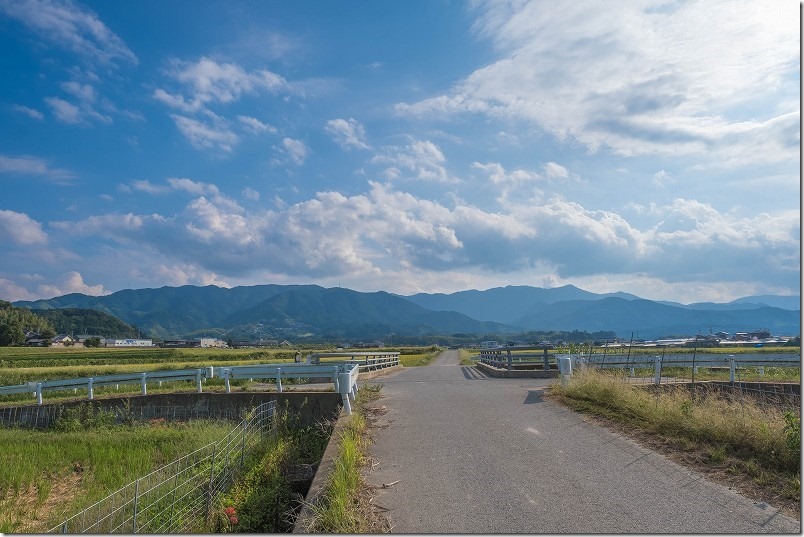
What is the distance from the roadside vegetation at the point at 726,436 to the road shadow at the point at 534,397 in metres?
2.22

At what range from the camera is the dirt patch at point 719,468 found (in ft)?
19.0

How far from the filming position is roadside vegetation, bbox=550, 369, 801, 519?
20.9 ft

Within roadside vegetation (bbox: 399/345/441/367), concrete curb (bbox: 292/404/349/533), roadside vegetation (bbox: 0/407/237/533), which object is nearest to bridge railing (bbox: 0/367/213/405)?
roadside vegetation (bbox: 0/407/237/533)

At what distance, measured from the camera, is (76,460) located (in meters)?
12.9

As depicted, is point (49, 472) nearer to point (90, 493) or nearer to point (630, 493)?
point (90, 493)

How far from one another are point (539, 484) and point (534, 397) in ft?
25.6

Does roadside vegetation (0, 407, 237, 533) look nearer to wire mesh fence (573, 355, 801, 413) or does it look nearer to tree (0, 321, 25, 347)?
wire mesh fence (573, 355, 801, 413)

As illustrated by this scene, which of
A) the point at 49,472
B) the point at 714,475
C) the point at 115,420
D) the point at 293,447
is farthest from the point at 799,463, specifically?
the point at 115,420

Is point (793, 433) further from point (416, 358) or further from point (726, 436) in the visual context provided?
point (416, 358)

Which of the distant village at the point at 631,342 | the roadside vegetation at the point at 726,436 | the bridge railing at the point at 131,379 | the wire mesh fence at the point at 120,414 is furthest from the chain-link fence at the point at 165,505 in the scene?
the distant village at the point at 631,342

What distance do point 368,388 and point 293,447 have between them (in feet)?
16.0

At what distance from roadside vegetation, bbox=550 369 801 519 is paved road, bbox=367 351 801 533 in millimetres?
354

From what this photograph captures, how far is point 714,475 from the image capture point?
6754 mm

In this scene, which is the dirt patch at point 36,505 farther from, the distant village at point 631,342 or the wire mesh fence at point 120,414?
the distant village at point 631,342
